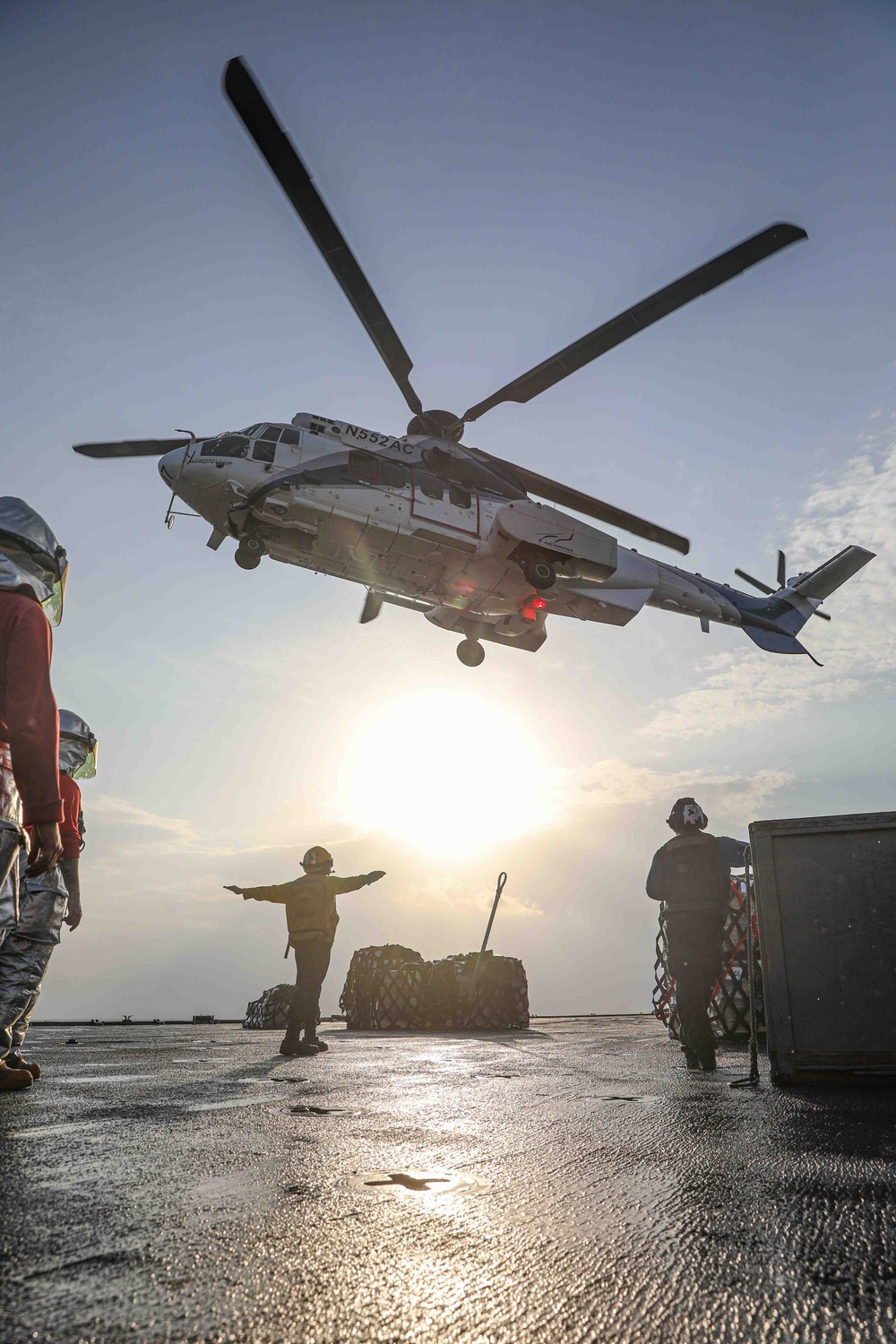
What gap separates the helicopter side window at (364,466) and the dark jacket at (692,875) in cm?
821

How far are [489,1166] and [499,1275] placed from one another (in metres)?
0.99

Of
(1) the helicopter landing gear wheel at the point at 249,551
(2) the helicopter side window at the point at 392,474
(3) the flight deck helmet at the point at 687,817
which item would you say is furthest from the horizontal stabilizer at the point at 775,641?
(3) the flight deck helmet at the point at 687,817

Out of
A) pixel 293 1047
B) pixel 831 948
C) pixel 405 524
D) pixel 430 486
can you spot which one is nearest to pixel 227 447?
pixel 405 524

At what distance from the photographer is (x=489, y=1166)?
7.26 feet

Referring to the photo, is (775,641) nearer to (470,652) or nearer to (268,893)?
(470,652)

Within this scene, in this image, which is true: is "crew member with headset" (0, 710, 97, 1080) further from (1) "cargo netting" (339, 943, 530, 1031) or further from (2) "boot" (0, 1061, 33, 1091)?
(1) "cargo netting" (339, 943, 530, 1031)

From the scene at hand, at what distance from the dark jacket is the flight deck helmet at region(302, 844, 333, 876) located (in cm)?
317

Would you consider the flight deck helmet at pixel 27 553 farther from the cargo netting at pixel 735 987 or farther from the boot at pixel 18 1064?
the cargo netting at pixel 735 987

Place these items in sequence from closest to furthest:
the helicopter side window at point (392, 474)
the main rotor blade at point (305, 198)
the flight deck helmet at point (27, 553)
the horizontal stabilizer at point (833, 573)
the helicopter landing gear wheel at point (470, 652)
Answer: the flight deck helmet at point (27, 553), the main rotor blade at point (305, 198), the helicopter side window at point (392, 474), the helicopter landing gear wheel at point (470, 652), the horizontal stabilizer at point (833, 573)

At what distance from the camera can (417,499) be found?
12.5m

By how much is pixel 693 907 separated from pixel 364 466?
29.1ft

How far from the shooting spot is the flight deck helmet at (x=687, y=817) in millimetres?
6133

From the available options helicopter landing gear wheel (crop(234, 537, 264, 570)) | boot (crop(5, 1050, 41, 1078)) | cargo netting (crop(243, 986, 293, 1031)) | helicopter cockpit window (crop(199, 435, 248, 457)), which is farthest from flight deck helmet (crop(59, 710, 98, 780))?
cargo netting (crop(243, 986, 293, 1031))

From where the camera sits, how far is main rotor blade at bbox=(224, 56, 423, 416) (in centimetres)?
1045
